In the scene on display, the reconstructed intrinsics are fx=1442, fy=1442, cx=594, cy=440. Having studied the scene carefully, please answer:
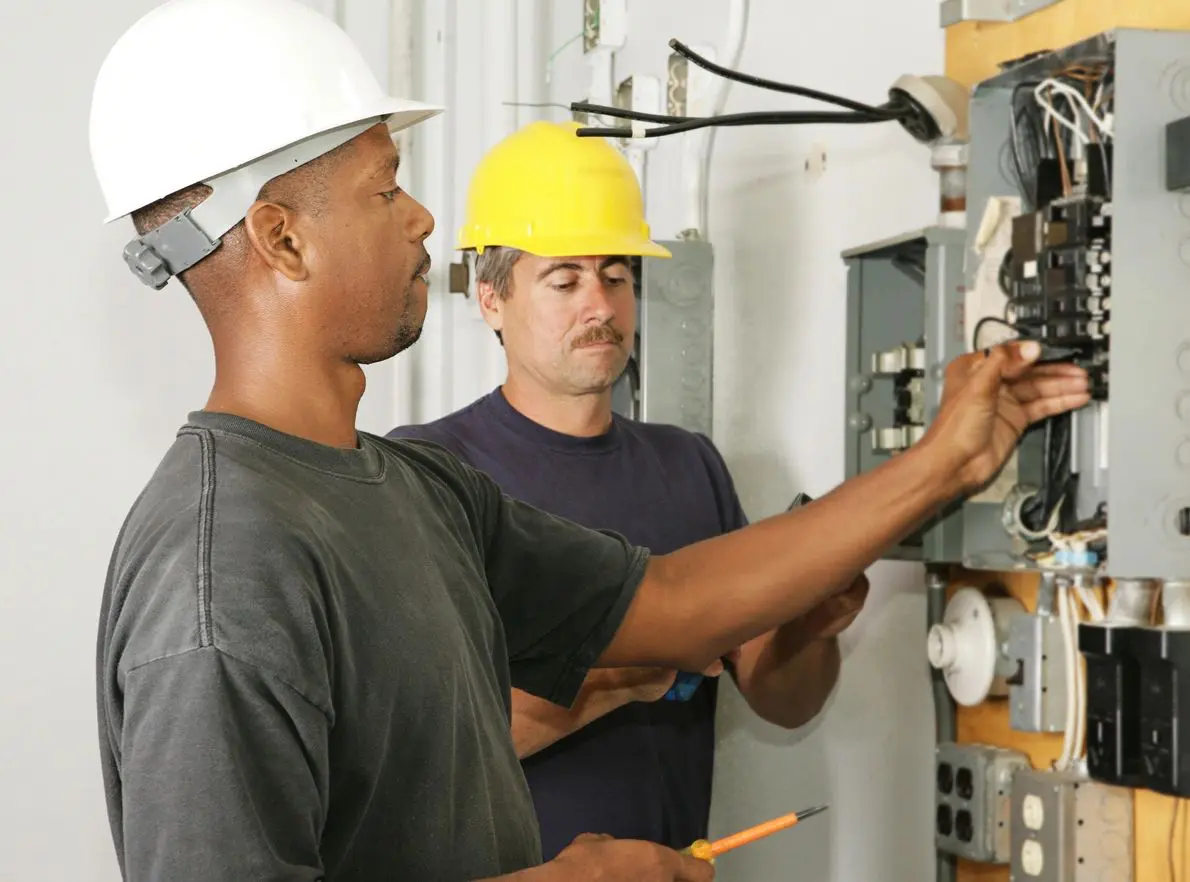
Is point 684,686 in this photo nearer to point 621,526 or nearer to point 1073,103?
point 621,526

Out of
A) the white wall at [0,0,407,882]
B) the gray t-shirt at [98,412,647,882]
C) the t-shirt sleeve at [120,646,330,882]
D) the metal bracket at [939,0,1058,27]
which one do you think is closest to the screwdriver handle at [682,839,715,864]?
the gray t-shirt at [98,412,647,882]

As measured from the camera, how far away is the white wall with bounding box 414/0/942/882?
1963 mm

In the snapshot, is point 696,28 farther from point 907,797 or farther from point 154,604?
point 154,604

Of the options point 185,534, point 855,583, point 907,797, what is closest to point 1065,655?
point 855,583

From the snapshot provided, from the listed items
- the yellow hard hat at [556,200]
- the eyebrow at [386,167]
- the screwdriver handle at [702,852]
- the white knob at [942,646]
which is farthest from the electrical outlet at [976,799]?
the eyebrow at [386,167]

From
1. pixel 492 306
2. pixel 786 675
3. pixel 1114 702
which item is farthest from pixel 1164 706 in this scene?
pixel 492 306

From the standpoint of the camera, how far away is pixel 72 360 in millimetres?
2537

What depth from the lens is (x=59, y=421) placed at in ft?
8.28

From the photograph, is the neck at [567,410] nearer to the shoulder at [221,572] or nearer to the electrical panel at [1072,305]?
the electrical panel at [1072,305]

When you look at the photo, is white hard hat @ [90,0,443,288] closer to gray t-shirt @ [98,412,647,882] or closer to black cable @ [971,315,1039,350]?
gray t-shirt @ [98,412,647,882]

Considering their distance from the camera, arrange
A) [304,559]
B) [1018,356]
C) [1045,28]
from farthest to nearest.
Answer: [1045,28]
[1018,356]
[304,559]

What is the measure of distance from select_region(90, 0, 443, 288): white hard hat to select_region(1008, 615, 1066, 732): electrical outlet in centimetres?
92

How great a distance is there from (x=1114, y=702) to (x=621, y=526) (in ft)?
2.06

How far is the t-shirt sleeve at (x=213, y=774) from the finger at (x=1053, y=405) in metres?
0.89
